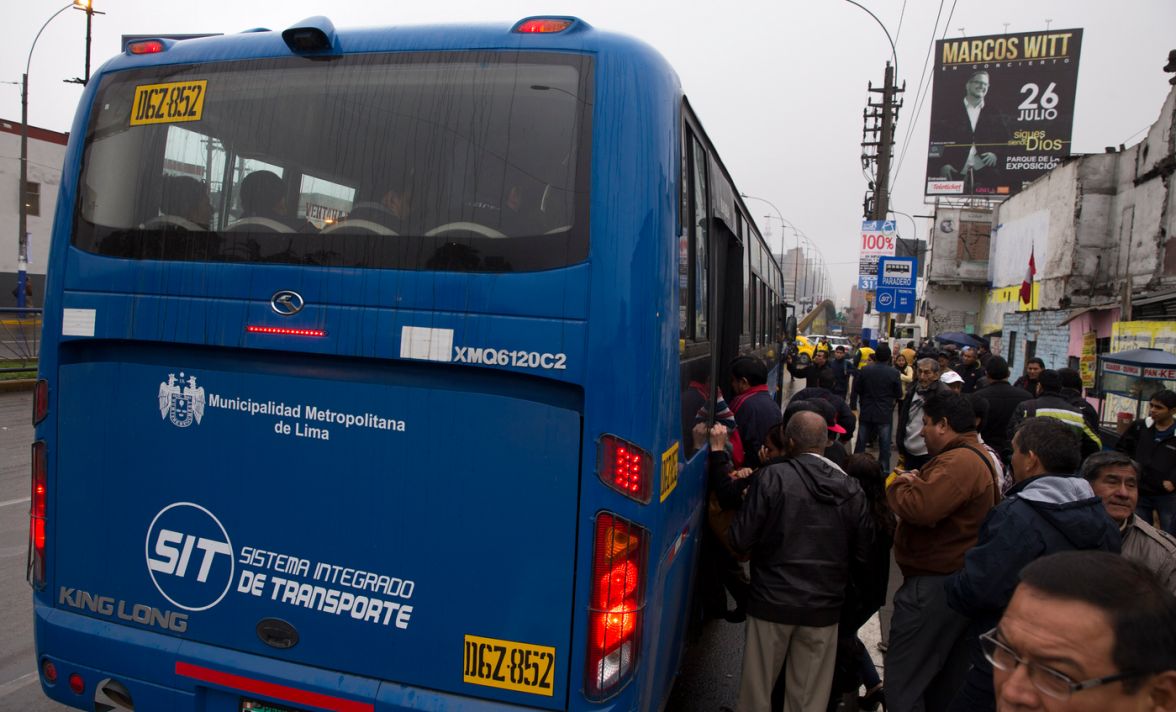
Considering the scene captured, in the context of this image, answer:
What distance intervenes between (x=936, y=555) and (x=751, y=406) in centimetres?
180

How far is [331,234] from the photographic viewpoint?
9.61 ft

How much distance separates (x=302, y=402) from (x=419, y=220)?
814mm

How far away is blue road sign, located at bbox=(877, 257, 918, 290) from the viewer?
1752cm

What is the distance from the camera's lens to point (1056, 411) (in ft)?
20.9

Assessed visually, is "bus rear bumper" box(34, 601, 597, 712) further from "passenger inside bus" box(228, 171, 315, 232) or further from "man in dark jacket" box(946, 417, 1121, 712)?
"man in dark jacket" box(946, 417, 1121, 712)

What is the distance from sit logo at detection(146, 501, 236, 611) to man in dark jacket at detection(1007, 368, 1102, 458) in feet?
18.3

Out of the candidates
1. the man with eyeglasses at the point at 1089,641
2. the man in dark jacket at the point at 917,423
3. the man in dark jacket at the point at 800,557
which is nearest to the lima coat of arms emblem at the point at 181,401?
the man in dark jacket at the point at 800,557

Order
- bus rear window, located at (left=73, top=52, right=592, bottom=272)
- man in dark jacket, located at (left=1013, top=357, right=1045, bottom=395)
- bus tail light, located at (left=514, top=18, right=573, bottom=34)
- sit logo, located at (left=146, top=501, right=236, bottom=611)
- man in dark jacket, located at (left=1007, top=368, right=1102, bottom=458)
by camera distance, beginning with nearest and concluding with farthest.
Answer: bus rear window, located at (left=73, top=52, right=592, bottom=272)
bus tail light, located at (left=514, top=18, right=573, bottom=34)
sit logo, located at (left=146, top=501, right=236, bottom=611)
man in dark jacket, located at (left=1007, top=368, right=1102, bottom=458)
man in dark jacket, located at (left=1013, top=357, right=1045, bottom=395)

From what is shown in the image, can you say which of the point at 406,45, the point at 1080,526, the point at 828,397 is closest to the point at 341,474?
the point at 406,45

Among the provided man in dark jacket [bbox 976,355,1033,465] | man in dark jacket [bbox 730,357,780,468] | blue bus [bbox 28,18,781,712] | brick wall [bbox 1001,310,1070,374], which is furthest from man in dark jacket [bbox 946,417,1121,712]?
brick wall [bbox 1001,310,1070,374]

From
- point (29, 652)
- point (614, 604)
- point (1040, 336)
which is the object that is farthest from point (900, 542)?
point (1040, 336)

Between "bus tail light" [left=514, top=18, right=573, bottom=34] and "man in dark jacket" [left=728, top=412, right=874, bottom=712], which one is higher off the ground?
"bus tail light" [left=514, top=18, right=573, bottom=34]

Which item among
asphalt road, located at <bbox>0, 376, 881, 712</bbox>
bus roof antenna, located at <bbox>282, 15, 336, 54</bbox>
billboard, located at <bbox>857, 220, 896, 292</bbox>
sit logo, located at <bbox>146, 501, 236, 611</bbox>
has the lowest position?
asphalt road, located at <bbox>0, 376, 881, 712</bbox>

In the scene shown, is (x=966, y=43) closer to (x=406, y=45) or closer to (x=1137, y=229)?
(x=1137, y=229)
